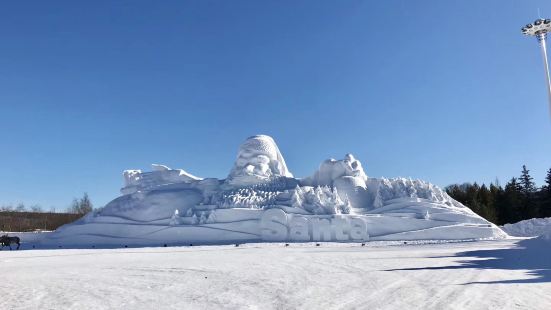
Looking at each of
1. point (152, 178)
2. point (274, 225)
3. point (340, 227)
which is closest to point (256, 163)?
point (274, 225)

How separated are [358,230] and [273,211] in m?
5.63

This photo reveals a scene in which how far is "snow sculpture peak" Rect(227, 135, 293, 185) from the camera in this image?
34031 mm

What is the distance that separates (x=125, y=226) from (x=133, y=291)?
944 inches

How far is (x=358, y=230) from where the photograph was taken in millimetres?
28656

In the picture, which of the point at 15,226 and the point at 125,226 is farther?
the point at 15,226

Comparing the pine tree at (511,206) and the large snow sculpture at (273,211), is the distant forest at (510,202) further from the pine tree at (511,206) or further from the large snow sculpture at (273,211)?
the large snow sculpture at (273,211)

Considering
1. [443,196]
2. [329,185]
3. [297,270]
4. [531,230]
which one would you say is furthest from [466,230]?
[297,270]

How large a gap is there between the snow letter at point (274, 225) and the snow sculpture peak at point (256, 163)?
4.64m

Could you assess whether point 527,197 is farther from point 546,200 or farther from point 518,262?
point 518,262

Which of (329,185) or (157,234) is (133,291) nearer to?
(157,234)

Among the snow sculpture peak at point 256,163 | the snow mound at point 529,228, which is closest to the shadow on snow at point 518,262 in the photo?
the snow mound at point 529,228

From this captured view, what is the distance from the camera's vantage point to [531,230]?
3116cm

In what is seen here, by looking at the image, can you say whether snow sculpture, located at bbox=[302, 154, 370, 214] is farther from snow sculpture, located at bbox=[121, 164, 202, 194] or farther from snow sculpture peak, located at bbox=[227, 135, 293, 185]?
snow sculpture, located at bbox=[121, 164, 202, 194]

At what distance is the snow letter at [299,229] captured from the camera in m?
29.0
